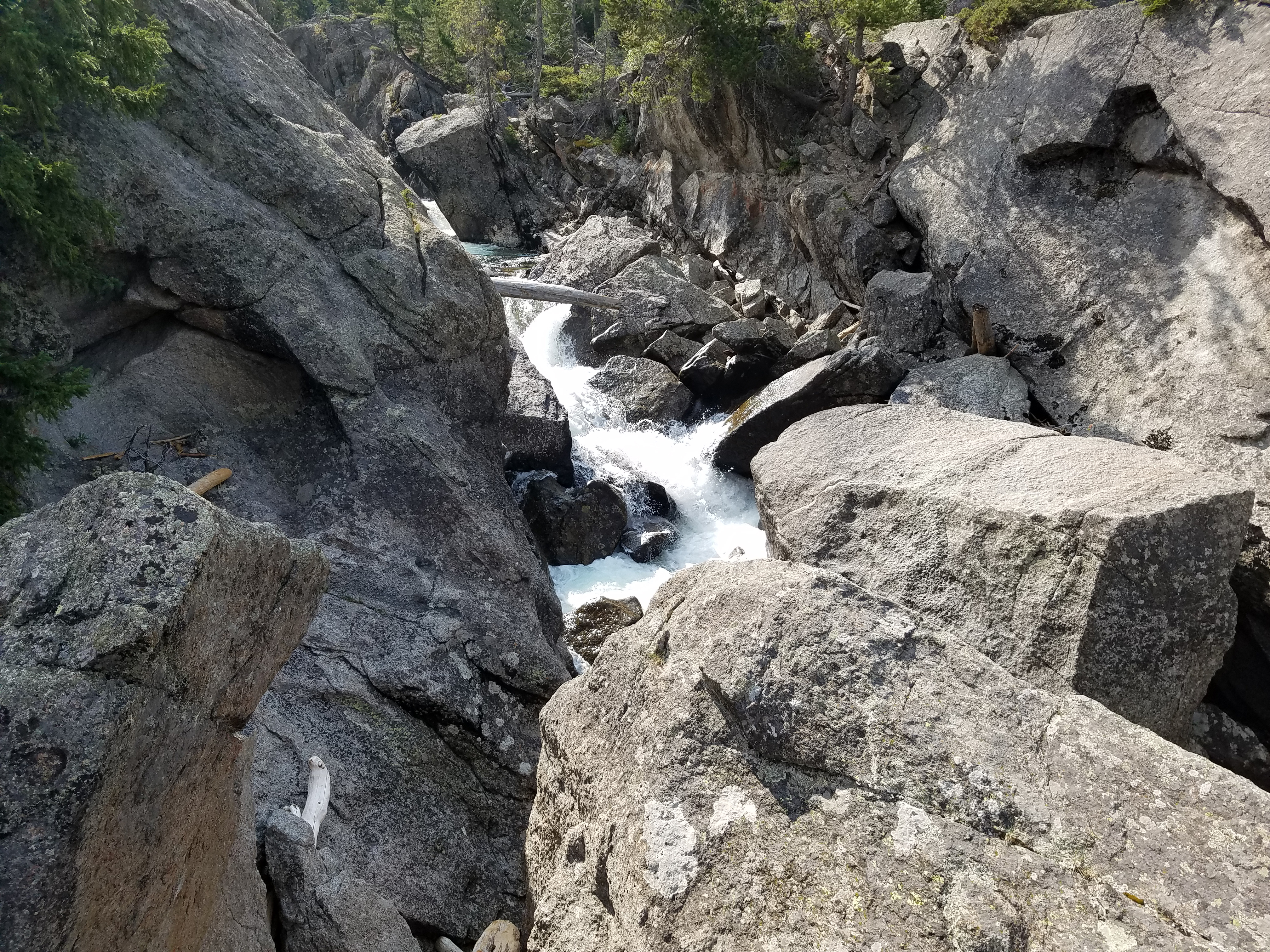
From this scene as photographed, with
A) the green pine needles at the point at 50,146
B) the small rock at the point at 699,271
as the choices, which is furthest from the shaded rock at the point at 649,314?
the green pine needles at the point at 50,146

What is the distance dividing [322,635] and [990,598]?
6866mm

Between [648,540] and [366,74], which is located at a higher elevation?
[366,74]

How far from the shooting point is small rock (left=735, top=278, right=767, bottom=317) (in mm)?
22500

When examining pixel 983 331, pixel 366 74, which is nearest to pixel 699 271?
pixel 983 331

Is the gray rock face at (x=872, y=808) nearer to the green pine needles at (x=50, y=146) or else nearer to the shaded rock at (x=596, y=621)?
the green pine needles at (x=50, y=146)

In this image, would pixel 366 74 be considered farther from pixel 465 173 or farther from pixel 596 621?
pixel 596 621

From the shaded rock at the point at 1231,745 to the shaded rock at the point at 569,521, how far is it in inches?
368

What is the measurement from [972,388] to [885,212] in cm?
672

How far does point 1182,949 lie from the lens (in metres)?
3.01

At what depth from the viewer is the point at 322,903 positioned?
4.92 metres

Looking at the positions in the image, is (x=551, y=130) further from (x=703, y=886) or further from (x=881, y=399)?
(x=703, y=886)

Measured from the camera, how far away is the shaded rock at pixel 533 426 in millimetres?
15008

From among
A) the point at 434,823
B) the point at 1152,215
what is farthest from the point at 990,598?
the point at 1152,215

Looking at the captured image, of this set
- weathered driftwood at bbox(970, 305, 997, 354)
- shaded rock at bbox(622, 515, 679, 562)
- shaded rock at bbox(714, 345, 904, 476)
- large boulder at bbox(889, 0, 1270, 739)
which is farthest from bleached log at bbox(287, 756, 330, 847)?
weathered driftwood at bbox(970, 305, 997, 354)
